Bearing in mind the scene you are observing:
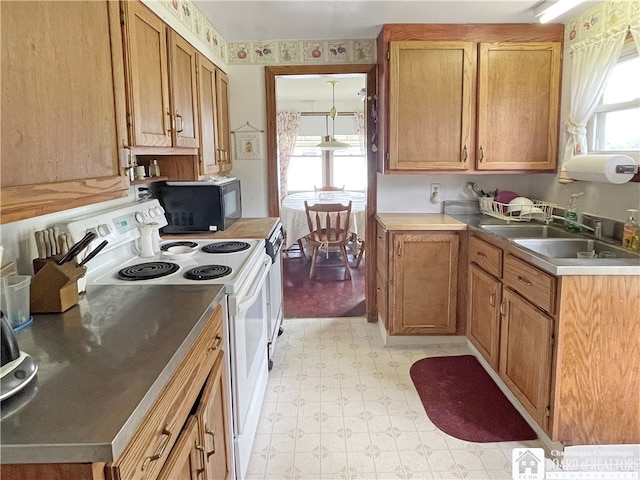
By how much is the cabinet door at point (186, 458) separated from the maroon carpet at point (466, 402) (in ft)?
4.69

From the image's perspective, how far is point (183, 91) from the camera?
7.82 ft

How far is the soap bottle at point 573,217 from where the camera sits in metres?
2.67

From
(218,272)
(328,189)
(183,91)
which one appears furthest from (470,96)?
(328,189)

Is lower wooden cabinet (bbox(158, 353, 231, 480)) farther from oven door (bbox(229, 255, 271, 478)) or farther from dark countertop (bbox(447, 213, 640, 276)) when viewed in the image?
dark countertop (bbox(447, 213, 640, 276))

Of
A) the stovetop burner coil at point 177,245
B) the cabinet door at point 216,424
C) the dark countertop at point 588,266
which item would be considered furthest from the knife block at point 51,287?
the dark countertop at point 588,266

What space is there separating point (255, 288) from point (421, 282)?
1437 millimetres

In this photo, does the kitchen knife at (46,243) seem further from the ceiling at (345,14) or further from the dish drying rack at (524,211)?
the dish drying rack at (524,211)

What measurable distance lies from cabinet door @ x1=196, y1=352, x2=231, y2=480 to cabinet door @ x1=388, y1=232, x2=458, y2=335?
1716mm

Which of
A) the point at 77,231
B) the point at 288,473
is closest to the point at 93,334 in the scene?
the point at 77,231

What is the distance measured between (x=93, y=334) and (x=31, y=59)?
697 mm

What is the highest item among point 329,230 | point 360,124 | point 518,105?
point 360,124

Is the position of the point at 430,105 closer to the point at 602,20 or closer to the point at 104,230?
the point at 602,20

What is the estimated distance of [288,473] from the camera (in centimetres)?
199

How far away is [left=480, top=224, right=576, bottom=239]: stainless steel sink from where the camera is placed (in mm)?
2822
